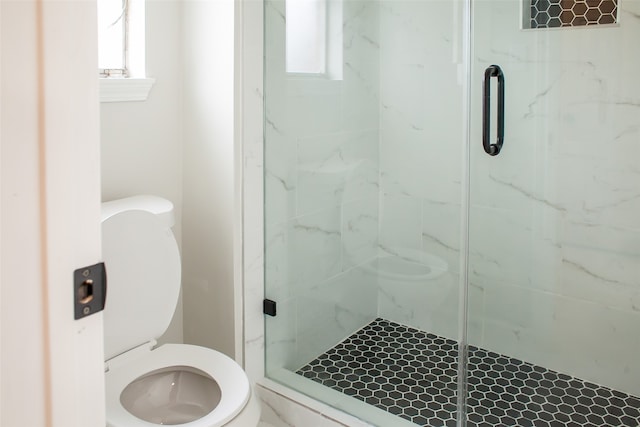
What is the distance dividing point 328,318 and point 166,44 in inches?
48.4

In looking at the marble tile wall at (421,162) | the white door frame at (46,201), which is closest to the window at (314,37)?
the marble tile wall at (421,162)

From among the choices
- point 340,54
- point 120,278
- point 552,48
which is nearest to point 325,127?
point 340,54

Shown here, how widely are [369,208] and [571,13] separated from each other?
3.45 ft

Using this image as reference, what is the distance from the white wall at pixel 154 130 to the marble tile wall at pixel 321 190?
33 cm

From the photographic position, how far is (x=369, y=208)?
2568 millimetres

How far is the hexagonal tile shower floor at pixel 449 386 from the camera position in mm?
2078

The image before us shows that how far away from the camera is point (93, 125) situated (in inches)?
28.1

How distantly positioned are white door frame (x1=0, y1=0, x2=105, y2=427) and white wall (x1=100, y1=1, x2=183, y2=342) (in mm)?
1347

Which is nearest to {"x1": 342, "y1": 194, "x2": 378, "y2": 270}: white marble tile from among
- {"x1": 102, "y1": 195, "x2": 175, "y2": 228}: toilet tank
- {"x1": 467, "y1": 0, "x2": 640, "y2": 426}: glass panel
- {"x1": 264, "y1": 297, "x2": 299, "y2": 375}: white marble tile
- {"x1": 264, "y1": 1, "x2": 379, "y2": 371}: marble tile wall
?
{"x1": 264, "y1": 1, "x2": 379, "y2": 371}: marble tile wall

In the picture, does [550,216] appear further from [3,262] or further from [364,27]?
[3,262]

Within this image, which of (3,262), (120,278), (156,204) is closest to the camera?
(3,262)

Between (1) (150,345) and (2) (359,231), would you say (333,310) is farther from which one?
(1) (150,345)

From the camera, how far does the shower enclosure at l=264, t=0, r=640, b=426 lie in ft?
6.88

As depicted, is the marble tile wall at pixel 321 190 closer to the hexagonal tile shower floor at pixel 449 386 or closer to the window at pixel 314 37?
the window at pixel 314 37
